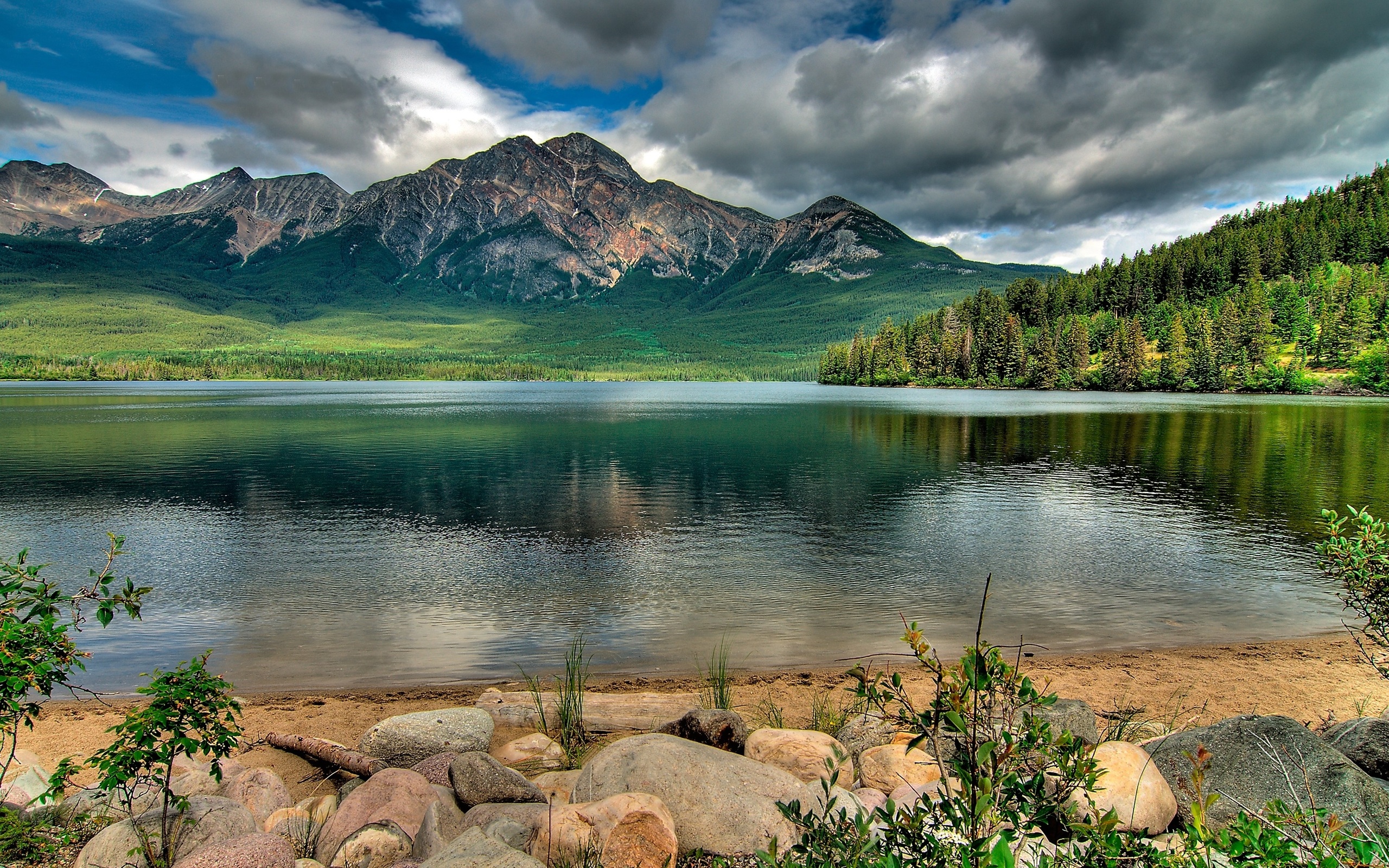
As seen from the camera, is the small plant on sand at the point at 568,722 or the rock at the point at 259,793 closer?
the rock at the point at 259,793

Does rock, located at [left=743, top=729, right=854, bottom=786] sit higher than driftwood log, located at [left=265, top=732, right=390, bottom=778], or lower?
higher

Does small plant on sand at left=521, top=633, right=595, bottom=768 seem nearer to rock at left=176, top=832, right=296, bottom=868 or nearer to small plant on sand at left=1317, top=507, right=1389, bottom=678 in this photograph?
rock at left=176, top=832, right=296, bottom=868

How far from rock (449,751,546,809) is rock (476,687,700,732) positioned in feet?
8.74

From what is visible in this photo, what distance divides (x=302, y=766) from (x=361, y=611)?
8580 millimetres

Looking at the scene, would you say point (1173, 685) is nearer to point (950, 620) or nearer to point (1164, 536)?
point (950, 620)

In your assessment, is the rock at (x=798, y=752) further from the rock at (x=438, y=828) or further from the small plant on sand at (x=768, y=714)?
the rock at (x=438, y=828)

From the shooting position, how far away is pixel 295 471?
1644 inches

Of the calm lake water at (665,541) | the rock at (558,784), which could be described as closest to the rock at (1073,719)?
the calm lake water at (665,541)

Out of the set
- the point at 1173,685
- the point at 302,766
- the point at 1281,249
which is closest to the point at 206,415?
the point at 302,766

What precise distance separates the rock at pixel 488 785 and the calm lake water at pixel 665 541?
6.21 m

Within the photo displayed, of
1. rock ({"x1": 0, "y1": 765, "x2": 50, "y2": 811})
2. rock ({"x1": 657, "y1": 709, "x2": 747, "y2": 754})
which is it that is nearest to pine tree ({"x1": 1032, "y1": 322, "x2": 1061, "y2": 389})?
rock ({"x1": 657, "y1": 709, "x2": 747, "y2": 754})

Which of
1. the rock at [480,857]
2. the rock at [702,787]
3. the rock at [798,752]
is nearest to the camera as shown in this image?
the rock at [480,857]

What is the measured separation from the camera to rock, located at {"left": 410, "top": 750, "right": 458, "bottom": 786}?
875 cm

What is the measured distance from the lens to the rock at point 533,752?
374 inches
